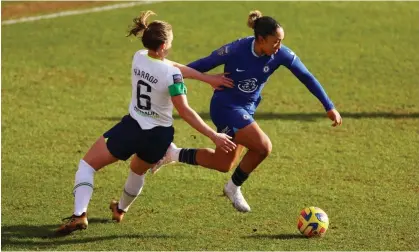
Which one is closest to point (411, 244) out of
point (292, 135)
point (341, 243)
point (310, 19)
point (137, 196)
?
point (341, 243)

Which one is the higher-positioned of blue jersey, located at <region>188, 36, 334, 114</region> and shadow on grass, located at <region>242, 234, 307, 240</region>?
blue jersey, located at <region>188, 36, 334, 114</region>

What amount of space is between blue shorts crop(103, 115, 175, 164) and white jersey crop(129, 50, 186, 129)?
59mm

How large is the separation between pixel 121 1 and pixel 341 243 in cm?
1435

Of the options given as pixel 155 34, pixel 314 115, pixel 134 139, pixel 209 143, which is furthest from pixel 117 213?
pixel 314 115

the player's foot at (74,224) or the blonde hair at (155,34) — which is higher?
the blonde hair at (155,34)

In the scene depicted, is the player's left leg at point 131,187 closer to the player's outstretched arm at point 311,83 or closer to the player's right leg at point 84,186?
the player's right leg at point 84,186

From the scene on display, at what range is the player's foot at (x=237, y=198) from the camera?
9820mm

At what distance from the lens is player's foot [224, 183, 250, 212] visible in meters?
9.82

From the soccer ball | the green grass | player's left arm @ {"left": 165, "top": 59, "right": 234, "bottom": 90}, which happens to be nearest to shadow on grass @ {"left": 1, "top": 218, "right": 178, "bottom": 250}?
the green grass

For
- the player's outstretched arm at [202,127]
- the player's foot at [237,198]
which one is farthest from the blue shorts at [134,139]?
the player's foot at [237,198]

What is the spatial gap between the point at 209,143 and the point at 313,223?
12.6ft

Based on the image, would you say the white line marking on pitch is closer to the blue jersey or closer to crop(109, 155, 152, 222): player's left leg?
the blue jersey

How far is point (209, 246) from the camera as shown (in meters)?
8.83

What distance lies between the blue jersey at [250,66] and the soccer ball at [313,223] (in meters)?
1.20
